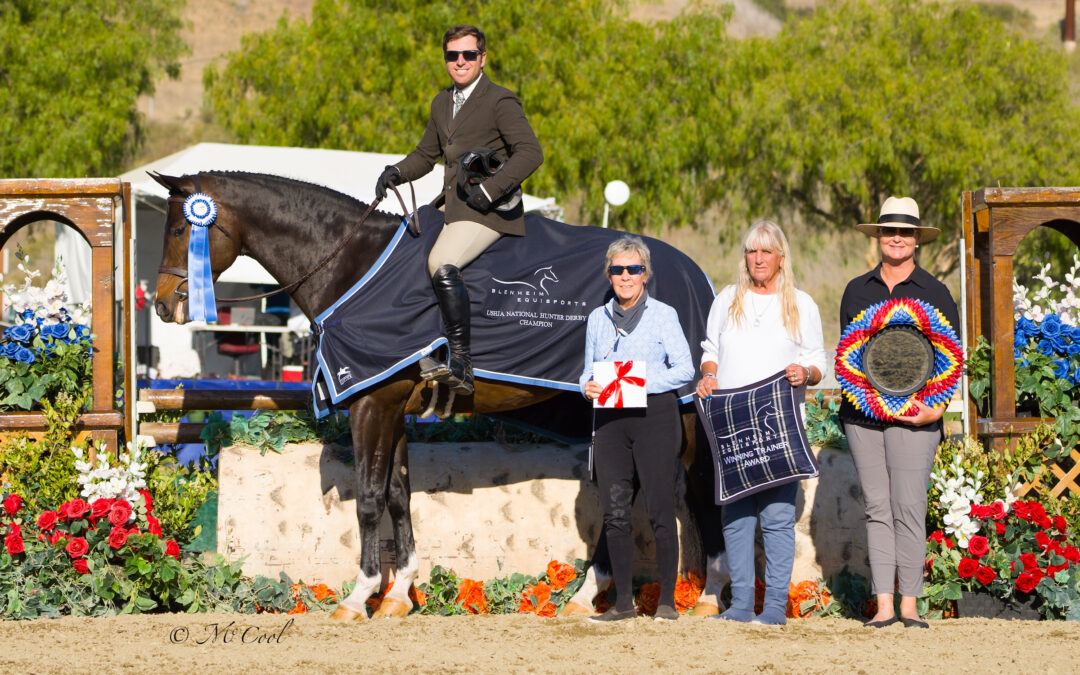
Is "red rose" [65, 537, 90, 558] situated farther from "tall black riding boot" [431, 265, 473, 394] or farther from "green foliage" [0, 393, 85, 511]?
"tall black riding boot" [431, 265, 473, 394]

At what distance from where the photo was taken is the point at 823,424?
6.80 m

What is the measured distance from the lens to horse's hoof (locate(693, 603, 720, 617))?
231 inches

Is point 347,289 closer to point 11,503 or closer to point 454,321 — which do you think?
point 454,321

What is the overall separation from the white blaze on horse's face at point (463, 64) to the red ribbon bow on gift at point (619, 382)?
1815mm

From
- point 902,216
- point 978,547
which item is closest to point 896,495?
point 978,547

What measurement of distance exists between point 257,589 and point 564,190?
18.0m

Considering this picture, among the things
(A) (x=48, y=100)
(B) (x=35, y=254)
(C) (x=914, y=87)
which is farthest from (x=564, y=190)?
(B) (x=35, y=254)

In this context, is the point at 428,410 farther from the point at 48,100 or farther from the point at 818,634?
the point at 48,100

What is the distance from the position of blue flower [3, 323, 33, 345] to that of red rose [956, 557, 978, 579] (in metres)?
5.17

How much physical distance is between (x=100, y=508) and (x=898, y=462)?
4.05 meters

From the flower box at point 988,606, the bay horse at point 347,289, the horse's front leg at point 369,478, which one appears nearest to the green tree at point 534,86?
the bay horse at point 347,289

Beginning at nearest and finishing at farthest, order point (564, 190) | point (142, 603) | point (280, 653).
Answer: point (280, 653) → point (142, 603) → point (564, 190)

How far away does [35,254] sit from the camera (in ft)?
159

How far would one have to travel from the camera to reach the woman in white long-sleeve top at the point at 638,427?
5613 mm
